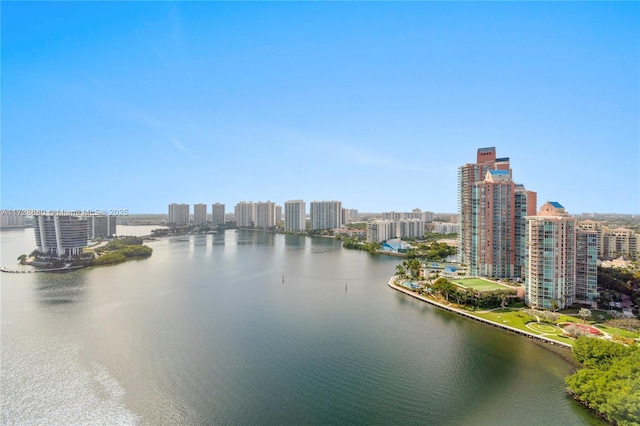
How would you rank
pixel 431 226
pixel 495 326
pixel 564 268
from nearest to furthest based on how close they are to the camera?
pixel 495 326, pixel 564 268, pixel 431 226

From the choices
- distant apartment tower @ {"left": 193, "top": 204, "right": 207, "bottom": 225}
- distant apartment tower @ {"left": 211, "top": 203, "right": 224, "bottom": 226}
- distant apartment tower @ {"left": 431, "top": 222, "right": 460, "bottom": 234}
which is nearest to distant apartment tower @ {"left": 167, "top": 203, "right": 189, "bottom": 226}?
distant apartment tower @ {"left": 193, "top": 204, "right": 207, "bottom": 225}

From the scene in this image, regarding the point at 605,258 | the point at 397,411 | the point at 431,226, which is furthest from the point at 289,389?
the point at 431,226

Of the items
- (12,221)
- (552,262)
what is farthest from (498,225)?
(12,221)

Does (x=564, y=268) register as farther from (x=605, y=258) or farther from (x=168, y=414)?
(x=605, y=258)

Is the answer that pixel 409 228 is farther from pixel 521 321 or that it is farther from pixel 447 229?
pixel 521 321

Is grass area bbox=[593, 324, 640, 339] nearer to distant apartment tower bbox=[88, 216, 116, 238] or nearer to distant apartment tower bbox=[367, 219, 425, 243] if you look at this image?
distant apartment tower bbox=[367, 219, 425, 243]
